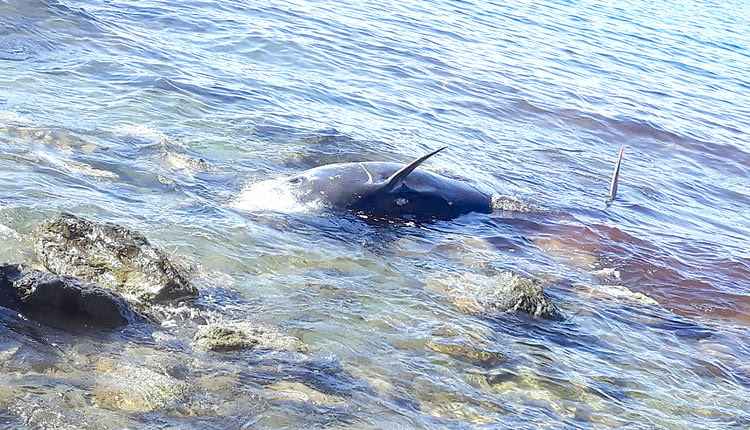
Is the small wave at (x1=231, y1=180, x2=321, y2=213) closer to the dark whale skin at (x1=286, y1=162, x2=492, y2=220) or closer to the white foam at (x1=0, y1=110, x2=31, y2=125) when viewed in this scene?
the dark whale skin at (x1=286, y1=162, x2=492, y2=220)

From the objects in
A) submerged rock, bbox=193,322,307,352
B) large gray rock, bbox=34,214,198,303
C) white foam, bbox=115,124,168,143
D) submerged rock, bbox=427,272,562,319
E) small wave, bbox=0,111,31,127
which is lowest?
submerged rock, bbox=427,272,562,319

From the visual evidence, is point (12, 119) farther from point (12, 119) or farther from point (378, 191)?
point (378, 191)

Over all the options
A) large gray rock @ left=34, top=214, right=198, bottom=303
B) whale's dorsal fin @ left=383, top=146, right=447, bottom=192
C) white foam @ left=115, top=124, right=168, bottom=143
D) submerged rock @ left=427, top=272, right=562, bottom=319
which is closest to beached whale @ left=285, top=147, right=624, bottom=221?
whale's dorsal fin @ left=383, top=146, right=447, bottom=192

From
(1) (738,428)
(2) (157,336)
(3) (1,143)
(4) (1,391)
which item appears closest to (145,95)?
(3) (1,143)

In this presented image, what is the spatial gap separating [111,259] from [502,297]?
2863 millimetres

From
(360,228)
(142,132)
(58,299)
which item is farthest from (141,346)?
(142,132)

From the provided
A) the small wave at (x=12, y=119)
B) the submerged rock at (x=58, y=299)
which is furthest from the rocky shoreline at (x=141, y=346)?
the small wave at (x=12, y=119)

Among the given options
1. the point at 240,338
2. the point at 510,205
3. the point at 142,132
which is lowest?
the point at 510,205

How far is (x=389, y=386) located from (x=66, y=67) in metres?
7.50

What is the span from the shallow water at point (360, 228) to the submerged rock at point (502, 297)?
7cm

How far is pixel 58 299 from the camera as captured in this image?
4664mm

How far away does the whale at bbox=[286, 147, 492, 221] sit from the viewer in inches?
299

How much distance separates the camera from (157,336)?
4.88m

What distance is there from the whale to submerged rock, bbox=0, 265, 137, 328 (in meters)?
3.05
